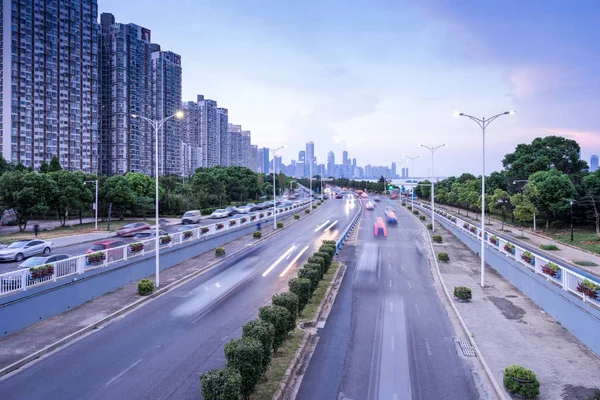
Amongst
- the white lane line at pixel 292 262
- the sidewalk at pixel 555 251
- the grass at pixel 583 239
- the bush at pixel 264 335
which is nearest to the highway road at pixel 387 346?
the bush at pixel 264 335

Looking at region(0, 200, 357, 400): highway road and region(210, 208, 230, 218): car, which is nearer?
region(0, 200, 357, 400): highway road

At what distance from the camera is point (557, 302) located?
711 inches

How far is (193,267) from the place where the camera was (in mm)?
28953

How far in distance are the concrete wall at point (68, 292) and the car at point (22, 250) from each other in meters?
10.7

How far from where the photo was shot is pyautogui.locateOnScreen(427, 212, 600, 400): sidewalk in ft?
40.9

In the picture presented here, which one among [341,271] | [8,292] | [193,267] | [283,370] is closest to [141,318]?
[8,292]

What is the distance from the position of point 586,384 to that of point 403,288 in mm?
12347

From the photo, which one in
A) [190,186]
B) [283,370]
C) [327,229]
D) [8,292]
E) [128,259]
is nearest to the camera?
[283,370]

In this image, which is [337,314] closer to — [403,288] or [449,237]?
[403,288]

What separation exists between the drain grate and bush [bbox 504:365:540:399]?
2965 mm

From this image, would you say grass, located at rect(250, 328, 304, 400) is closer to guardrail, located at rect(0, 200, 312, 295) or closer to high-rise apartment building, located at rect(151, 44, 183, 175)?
guardrail, located at rect(0, 200, 312, 295)

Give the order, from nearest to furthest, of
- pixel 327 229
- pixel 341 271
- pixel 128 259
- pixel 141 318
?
pixel 141 318
pixel 128 259
pixel 341 271
pixel 327 229


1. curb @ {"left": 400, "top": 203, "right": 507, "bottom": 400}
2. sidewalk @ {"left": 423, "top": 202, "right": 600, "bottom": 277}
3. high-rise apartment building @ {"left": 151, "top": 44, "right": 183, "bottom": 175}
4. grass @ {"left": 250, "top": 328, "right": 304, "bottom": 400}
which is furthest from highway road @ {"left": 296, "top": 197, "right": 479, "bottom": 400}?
high-rise apartment building @ {"left": 151, "top": 44, "right": 183, "bottom": 175}

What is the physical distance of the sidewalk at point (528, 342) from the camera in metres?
12.5
